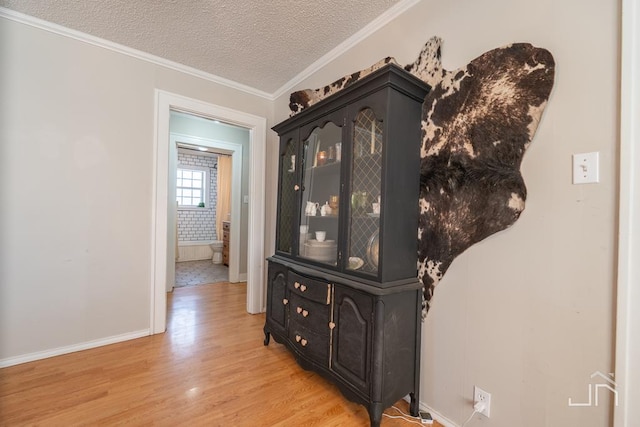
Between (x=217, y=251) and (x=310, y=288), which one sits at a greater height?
(x=310, y=288)

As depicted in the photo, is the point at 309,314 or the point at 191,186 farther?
the point at 191,186

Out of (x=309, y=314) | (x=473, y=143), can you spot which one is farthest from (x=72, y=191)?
(x=473, y=143)

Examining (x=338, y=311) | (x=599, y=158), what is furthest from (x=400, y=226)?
(x=599, y=158)

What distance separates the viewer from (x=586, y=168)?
105 centimetres

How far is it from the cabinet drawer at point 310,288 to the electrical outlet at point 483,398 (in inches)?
33.7

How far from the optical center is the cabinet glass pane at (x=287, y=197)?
86.2 inches

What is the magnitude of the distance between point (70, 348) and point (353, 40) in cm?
327

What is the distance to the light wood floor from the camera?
58.6 inches

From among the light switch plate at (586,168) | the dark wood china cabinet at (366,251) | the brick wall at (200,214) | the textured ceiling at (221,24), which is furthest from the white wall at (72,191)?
the brick wall at (200,214)

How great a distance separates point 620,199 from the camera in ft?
3.14

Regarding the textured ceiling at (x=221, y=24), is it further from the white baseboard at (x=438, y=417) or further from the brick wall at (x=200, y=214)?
the brick wall at (x=200, y=214)

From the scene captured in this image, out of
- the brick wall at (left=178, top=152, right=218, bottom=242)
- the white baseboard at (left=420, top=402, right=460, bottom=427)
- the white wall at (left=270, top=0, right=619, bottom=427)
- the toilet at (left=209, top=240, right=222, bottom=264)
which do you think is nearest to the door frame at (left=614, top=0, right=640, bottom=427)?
the white wall at (left=270, top=0, right=619, bottom=427)

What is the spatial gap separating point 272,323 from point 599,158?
7.15 feet

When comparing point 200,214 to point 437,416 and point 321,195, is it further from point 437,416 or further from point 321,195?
point 437,416
